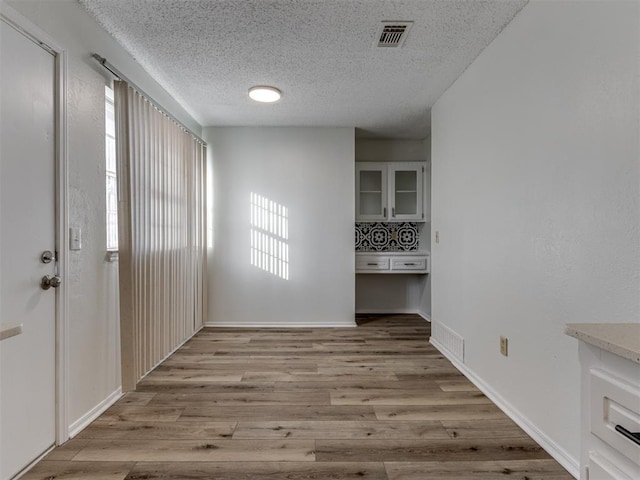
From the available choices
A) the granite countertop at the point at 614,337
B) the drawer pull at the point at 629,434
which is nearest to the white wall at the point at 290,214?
the granite countertop at the point at 614,337

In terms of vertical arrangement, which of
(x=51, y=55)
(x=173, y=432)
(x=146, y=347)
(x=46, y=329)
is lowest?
(x=173, y=432)

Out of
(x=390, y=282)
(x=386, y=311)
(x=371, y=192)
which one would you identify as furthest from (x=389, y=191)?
(x=386, y=311)

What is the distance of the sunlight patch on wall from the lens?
4.06 m

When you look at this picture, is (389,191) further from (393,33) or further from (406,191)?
(393,33)

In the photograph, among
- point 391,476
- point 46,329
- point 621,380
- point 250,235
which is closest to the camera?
point 621,380

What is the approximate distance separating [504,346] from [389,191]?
9.08ft

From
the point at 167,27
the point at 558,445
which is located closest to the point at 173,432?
the point at 558,445

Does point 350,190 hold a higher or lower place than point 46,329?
higher

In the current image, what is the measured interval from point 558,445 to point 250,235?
3.36 metres

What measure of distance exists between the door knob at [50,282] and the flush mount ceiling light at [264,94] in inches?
82.5

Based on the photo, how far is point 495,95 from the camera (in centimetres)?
218

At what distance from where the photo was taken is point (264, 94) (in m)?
2.96

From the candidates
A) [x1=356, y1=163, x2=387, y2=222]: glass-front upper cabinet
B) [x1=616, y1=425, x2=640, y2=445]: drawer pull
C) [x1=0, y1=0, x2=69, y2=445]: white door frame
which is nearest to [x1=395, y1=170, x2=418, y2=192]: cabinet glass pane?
[x1=356, y1=163, x2=387, y2=222]: glass-front upper cabinet

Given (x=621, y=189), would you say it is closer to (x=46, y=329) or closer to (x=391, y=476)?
(x=391, y=476)
